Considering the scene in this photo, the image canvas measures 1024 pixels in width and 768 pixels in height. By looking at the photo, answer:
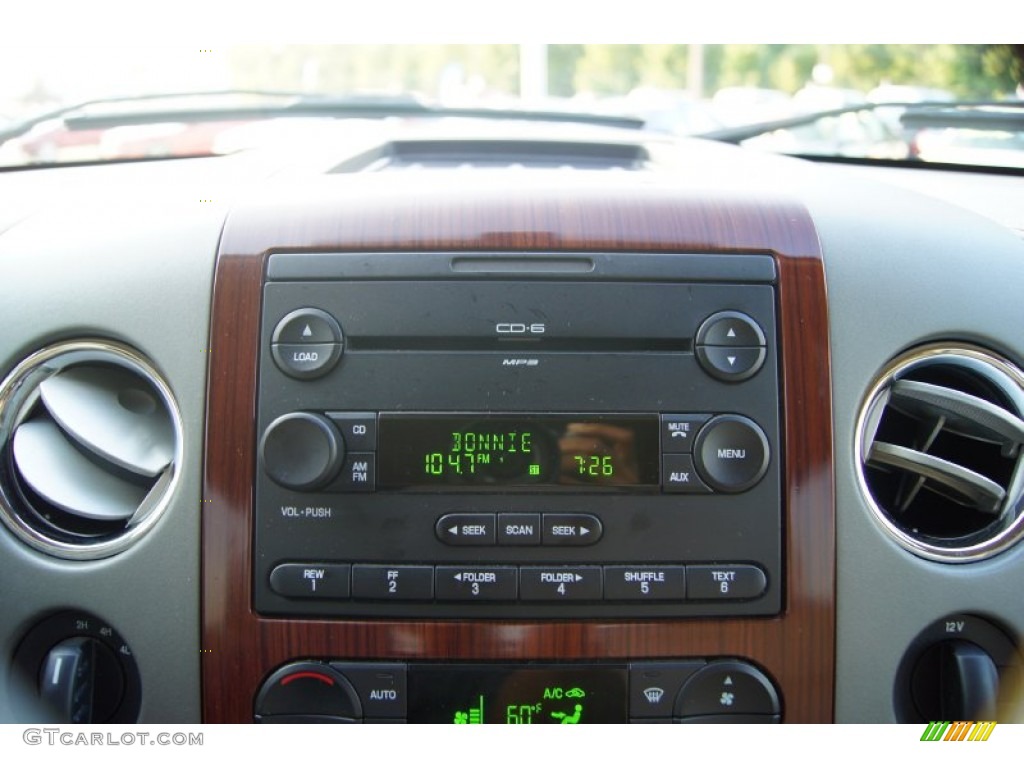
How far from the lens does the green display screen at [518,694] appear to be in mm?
1531

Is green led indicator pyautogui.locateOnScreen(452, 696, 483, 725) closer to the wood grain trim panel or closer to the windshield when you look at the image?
the wood grain trim panel

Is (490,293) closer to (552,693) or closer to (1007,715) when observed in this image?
(552,693)

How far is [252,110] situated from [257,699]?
1657 millimetres

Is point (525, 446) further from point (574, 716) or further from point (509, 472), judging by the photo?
point (574, 716)

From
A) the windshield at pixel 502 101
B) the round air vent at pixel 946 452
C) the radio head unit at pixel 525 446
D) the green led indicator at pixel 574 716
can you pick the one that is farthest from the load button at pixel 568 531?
the windshield at pixel 502 101

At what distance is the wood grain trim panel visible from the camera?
153cm

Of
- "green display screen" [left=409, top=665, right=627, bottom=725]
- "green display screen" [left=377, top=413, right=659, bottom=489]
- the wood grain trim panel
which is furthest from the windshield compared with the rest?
"green display screen" [left=409, top=665, right=627, bottom=725]

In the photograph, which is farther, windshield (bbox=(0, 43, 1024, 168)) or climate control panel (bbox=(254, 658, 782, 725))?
windshield (bbox=(0, 43, 1024, 168))

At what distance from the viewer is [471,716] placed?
5.07 ft

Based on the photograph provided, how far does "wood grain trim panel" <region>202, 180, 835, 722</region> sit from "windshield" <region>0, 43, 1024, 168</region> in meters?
0.74

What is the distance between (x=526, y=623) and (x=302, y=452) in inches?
17.4

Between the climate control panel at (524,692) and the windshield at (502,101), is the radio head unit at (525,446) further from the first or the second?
the windshield at (502,101)

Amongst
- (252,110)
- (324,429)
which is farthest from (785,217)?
(252,110)

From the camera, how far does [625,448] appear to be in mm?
1529
